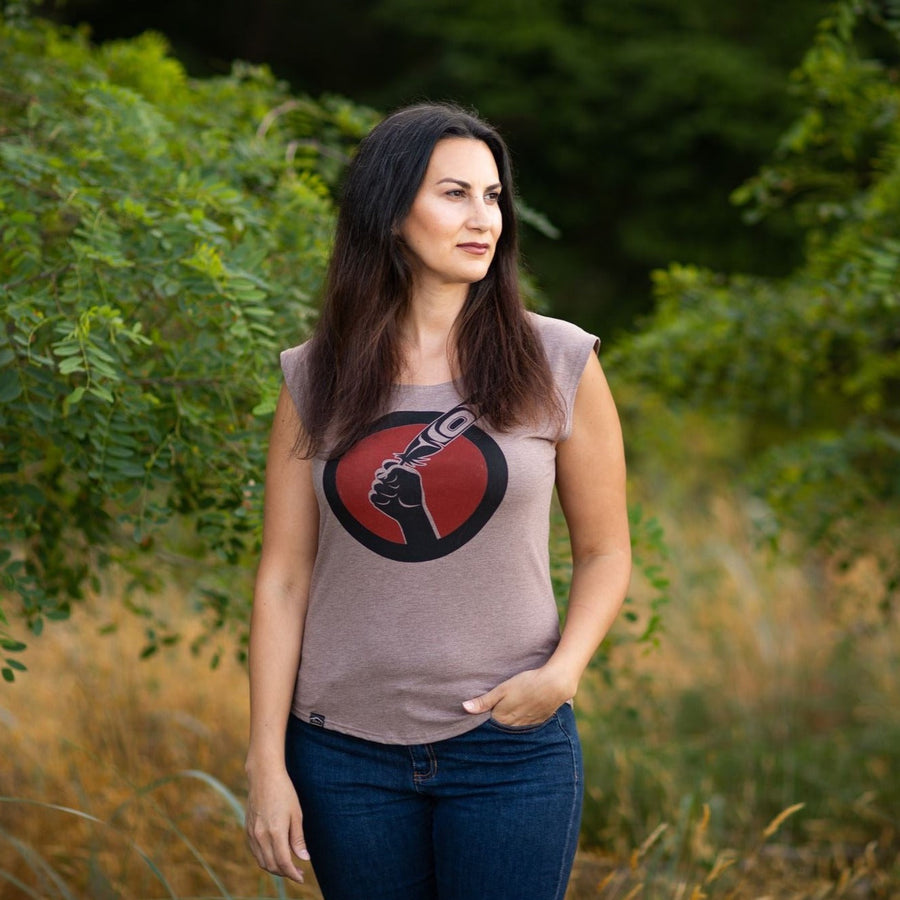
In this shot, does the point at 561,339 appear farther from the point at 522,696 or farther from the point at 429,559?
the point at 522,696

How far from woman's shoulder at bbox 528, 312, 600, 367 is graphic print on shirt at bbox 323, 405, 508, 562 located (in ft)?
0.60

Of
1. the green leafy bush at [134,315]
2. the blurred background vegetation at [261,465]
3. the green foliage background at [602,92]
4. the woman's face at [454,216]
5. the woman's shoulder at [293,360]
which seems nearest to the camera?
the woman's face at [454,216]

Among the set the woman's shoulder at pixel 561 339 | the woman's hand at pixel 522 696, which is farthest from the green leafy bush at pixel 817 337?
the woman's hand at pixel 522 696

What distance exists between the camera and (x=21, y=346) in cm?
207

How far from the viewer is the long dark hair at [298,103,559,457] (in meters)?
1.82

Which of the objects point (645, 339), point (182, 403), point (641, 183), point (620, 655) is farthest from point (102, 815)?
point (641, 183)

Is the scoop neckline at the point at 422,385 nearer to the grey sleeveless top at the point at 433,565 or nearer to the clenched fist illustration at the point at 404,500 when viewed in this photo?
the grey sleeveless top at the point at 433,565

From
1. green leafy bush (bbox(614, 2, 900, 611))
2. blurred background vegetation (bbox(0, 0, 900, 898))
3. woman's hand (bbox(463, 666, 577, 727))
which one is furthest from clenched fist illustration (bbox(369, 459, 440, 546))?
green leafy bush (bbox(614, 2, 900, 611))

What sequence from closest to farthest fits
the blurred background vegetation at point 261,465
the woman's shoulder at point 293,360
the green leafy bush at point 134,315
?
1. the woman's shoulder at point 293,360
2. the green leafy bush at point 134,315
3. the blurred background vegetation at point 261,465

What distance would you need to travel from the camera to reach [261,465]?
92.4 inches

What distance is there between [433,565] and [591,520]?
272 millimetres

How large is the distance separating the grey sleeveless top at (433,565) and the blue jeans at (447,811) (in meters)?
0.05

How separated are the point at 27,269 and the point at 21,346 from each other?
262 millimetres

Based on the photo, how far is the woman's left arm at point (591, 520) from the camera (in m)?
1.82
